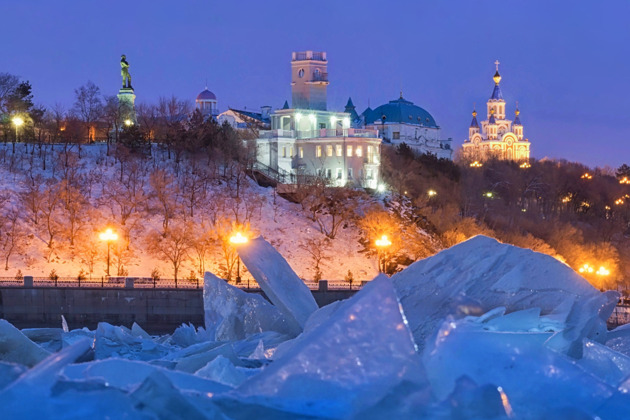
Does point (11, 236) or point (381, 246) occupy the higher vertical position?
point (11, 236)

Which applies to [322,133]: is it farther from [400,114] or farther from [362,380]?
[362,380]

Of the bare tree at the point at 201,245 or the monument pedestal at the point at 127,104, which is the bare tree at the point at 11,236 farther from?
the monument pedestal at the point at 127,104

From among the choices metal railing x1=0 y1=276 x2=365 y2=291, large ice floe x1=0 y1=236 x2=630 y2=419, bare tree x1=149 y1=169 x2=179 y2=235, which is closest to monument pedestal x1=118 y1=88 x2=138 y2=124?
bare tree x1=149 y1=169 x2=179 y2=235

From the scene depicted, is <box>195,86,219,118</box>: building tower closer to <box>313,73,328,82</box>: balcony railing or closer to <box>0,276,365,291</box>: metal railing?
<box>313,73,328,82</box>: balcony railing

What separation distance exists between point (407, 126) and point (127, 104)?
31492 millimetres

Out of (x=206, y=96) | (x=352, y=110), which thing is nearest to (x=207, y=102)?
(x=206, y=96)

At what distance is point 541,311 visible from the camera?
8.92m

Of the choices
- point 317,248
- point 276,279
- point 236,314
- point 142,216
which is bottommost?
point 317,248

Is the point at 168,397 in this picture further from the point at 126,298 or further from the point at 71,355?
the point at 126,298

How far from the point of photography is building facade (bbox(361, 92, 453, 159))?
9800 centimetres

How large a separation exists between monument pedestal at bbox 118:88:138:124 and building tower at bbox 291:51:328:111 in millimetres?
11622

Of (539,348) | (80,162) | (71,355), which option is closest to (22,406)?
(71,355)

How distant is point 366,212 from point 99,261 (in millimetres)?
16772

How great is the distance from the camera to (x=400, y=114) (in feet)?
326
